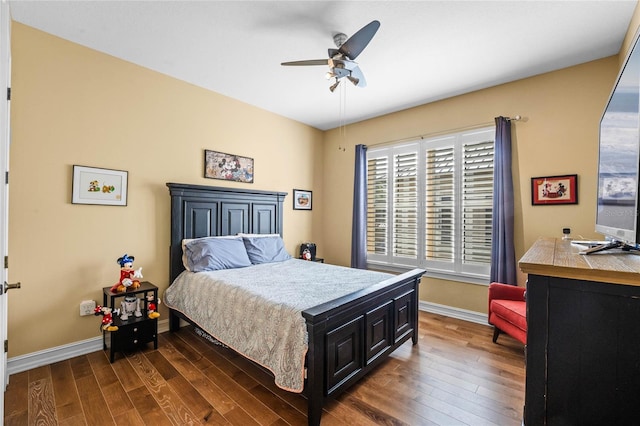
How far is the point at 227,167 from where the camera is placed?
3.82 m

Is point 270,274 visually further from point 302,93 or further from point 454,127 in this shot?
point 454,127

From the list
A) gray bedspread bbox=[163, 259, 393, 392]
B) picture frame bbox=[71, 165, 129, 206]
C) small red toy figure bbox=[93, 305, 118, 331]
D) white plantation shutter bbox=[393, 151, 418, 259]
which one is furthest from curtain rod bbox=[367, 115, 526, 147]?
small red toy figure bbox=[93, 305, 118, 331]

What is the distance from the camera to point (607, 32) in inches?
94.4

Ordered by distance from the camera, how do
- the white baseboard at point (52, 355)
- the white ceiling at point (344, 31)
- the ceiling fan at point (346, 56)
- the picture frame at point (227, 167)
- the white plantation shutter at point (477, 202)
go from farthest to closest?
the picture frame at point (227, 167)
the white plantation shutter at point (477, 202)
the white baseboard at point (52, 355)
the white ceiling at point (344, 31)
the ceiling fan at point (346, 56)

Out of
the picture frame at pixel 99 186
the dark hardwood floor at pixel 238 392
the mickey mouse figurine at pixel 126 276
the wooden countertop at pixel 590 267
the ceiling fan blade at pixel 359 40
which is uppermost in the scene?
the ceiling fan blade at pixel 359 40

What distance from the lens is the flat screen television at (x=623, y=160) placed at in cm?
111

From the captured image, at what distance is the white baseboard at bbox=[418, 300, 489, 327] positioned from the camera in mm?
3463

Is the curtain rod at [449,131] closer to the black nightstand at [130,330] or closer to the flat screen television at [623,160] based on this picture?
the flat screen television at [623,160]

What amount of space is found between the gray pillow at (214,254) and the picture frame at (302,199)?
153 centimetres

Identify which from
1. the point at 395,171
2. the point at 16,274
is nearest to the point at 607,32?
the point at 395,171

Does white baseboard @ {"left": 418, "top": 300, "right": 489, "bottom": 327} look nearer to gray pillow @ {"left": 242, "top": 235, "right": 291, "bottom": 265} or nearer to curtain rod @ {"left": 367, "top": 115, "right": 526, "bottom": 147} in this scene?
gray pillow @ {"left": 242, "top": 235, "right": 291, "bottom": 265}

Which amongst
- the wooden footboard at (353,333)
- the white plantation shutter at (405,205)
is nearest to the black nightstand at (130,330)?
the wooden footboard at (353,333)

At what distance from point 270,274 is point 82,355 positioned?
72.4 inches

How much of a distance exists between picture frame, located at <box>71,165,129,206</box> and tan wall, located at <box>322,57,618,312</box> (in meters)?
3.64
